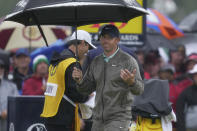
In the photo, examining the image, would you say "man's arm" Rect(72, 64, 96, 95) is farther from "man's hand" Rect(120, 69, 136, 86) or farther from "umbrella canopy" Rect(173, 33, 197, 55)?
"umbrella canopy" Rect(173, 33, 197, 55)

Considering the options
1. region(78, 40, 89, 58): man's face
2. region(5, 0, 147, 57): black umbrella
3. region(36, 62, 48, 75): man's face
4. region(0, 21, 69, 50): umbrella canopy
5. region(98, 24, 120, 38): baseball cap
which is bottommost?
region(36, 62, 48, 75): man's face

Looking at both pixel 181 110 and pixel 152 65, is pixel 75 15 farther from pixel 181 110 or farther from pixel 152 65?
pixel 152 65

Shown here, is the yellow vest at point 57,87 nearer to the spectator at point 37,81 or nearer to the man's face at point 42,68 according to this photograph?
the spectator at point 37,81

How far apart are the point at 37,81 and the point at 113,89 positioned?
4.75 metres

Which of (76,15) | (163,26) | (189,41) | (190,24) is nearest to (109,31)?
(76,15)

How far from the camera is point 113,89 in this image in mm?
8961

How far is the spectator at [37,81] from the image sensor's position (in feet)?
43.9

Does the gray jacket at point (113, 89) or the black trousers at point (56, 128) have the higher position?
the gray jacket at point (113, 89)

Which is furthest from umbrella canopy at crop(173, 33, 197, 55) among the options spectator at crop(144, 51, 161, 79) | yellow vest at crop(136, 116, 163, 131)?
yellow vest at crop(136, 116, 163, 131)

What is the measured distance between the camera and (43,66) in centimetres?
1384

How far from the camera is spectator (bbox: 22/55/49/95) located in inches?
527

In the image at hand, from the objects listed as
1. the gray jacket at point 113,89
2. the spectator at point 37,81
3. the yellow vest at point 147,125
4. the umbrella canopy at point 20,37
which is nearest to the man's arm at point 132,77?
the gray jacket at point 113,89

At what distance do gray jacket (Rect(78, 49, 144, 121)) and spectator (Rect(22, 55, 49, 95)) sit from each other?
4297 millimetres

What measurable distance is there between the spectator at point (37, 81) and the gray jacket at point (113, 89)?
430 cm
